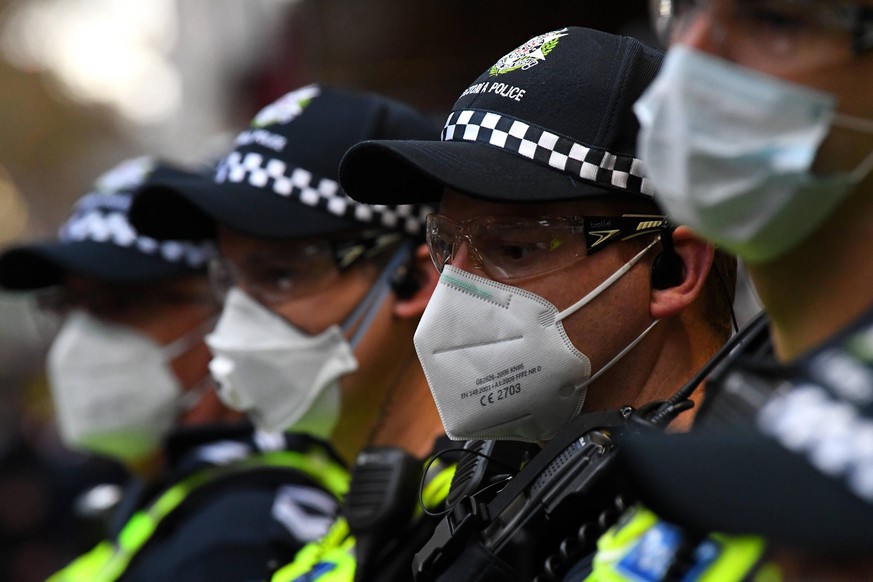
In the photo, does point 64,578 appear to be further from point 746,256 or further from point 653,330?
point 746,256

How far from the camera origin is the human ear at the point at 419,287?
3500 millimetres

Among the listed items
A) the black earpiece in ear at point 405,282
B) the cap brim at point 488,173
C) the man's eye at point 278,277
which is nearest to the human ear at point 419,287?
the black earpiece in ear at point 405,282

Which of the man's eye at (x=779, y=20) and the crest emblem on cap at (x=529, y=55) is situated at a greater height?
the man's eye at (x=779, y=20)

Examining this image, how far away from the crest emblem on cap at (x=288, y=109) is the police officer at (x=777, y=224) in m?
2.09

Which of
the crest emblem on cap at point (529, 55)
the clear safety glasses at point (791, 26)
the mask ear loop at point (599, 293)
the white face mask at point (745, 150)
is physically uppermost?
the clear safety glasses at point (791, 26)

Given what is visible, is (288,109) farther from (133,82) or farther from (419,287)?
(133,82)

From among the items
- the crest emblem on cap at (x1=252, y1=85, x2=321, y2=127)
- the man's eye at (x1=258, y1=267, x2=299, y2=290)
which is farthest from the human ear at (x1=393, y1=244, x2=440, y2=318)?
the crest emblem on cap at (x1=252, y1=85, x2=321, y2=127)

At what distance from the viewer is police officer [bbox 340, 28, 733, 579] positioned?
234cm

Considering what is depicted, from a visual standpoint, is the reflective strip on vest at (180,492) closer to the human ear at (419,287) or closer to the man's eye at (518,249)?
the human ear at (419,287)

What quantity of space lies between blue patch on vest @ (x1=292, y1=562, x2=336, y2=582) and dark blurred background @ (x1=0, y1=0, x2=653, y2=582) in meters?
1.63

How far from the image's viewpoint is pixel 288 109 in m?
3.70

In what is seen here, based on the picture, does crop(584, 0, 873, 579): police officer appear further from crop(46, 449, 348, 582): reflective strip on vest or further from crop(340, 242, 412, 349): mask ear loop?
crop(46, 449, 348, 582): reflective strip on vest

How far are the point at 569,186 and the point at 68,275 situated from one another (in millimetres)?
3315

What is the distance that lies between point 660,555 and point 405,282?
1.93 meters
